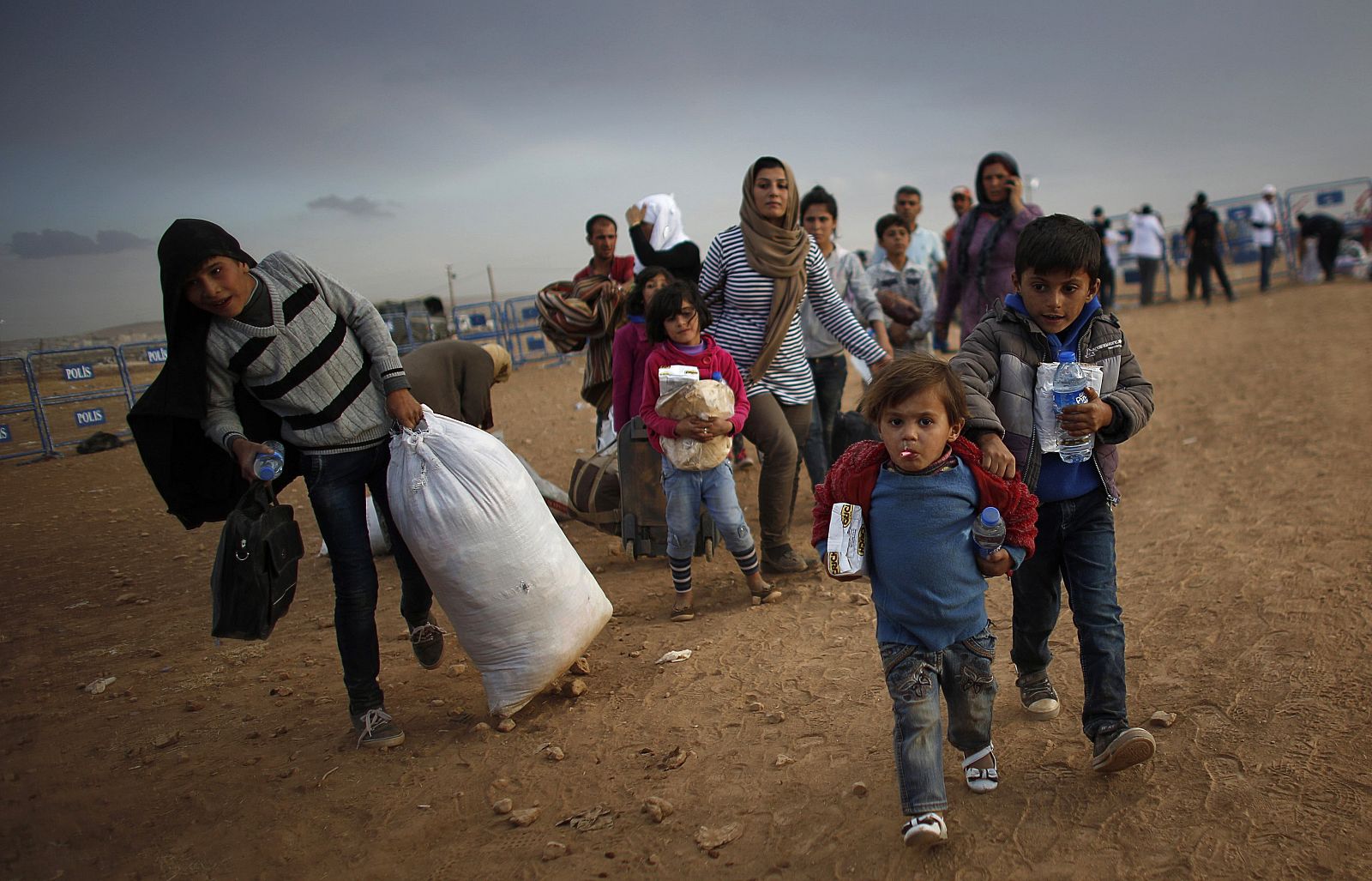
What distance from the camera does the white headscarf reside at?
5.37 metres

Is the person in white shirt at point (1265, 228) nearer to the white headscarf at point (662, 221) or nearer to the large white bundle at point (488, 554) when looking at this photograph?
the white headscarf at point (662, 221)

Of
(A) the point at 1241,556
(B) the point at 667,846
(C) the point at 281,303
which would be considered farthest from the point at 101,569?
(A) the point at 1241,556

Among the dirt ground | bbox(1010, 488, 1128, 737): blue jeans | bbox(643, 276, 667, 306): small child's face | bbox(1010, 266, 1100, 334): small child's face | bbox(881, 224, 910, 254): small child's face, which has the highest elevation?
bbox(881, 224, 910, 254): small child's face

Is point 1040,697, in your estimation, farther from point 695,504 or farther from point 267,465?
point 267,465

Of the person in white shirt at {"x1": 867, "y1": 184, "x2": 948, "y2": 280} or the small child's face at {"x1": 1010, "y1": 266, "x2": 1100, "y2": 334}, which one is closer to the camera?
the small child's face at {"x1": 1010, "y1": 266, "x2": 1100, "y2": 334}

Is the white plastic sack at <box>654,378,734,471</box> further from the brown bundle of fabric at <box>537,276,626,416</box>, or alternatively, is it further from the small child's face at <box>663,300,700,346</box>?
the brown bundle of fabric at <box>537,276,626,416</box>

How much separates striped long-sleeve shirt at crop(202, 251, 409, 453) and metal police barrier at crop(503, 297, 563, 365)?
48.1ft

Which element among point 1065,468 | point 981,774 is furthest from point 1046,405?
point 981,774

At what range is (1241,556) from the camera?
4.35m

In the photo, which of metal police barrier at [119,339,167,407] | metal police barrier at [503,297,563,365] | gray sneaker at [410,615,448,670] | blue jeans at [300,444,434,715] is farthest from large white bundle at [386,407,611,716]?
metal police barrier at [503,297,563,365]

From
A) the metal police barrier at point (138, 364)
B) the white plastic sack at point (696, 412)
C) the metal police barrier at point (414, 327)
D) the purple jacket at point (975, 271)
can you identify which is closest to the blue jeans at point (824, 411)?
the purple jacket at point (975, 271)

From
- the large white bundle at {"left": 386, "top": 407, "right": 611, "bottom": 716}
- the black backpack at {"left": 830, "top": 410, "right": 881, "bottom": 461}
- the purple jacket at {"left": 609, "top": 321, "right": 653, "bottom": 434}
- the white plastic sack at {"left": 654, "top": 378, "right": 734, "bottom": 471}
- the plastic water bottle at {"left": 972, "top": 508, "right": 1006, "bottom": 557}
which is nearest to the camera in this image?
the plastic water bottle at {"left": 972, "top": 508, "right": 1006, "bottom": 557}

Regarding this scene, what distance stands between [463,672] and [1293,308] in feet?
50.0

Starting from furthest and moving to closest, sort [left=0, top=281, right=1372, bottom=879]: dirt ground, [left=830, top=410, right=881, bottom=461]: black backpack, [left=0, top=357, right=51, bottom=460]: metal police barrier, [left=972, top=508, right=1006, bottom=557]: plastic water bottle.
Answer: [left=0, top=357, right=51, bottom=460]: metal police barrier
[left=830, top=410, right=881, bottom=461]: black backpack
[left=0, top=281, right=1372, bottom=879]: dirt ground
[left=972, top=508, right=1006, bottom=557]: plastic water bottle
